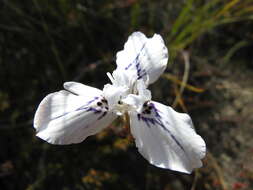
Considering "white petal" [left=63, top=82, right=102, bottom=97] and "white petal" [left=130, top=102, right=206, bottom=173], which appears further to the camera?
"white petal" [left=63, top=82, right=102, bottom=97]

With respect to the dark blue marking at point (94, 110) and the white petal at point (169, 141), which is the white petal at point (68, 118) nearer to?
the dark blue marking at point (94, 110)

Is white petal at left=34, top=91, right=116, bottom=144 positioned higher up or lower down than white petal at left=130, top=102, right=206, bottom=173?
higher up

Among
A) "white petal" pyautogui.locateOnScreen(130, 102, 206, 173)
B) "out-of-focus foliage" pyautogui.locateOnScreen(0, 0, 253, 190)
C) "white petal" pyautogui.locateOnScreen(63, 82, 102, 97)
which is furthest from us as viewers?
"out-of-focus foliage" pyautogui.locateOnScreen(0, 0, 253, 190)

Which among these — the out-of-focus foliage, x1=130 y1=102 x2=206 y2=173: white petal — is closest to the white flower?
x1=130 y1=102 x2=206 y2=173: white petal

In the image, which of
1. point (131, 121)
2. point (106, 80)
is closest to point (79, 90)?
point (131, 121)

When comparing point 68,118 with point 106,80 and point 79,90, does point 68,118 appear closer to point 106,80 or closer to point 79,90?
point 79,90

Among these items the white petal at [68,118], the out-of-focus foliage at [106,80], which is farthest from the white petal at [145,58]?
the out-of-focus foliage at [106,80]

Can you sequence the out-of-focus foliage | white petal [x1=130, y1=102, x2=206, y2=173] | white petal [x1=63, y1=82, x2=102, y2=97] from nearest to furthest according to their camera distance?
white petal [x1=130, y1=102, x2=206, y2=173] < white petal [x1=63, y1=82, x2=102, y2=97] < the out-of-focus foliage

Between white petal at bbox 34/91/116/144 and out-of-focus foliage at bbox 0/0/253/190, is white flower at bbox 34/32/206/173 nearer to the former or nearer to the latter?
white petal at bbox 34/91/116/144
